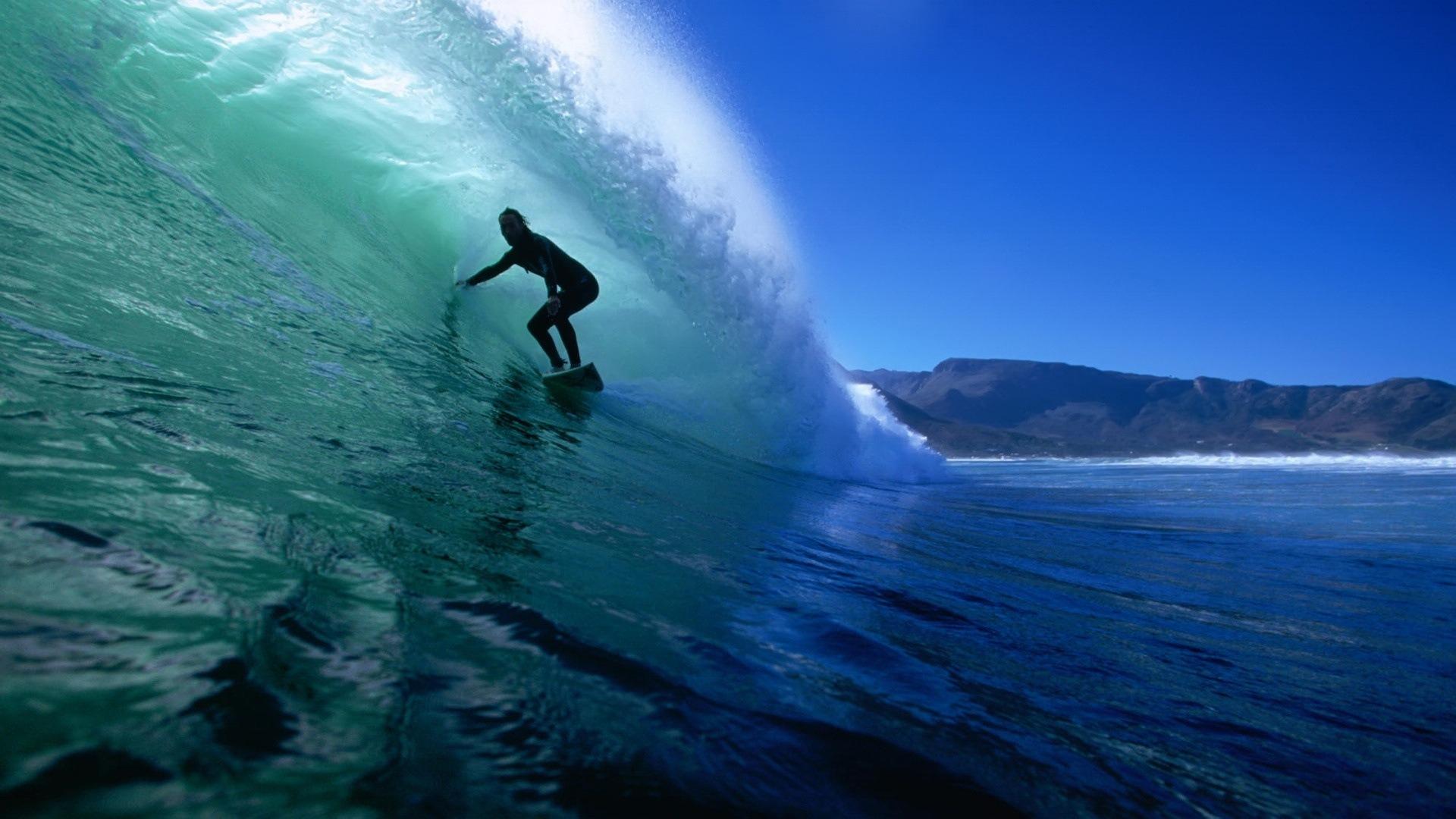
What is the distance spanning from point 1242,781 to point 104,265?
4474 millimetres

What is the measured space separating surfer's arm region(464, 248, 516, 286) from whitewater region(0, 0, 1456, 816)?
1.38 ft

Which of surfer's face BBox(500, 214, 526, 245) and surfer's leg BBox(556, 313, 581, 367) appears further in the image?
surfer's leg BBox(556, 313, 581, 367)

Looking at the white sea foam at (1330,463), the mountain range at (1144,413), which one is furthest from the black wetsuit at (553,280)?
the mountain range at (1144,413)

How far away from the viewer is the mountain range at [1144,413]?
8814 cm

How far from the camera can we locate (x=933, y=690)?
1768 mm

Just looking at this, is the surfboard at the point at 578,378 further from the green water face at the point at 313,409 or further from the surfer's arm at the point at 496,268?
the surfer's arm at the point at 496,268

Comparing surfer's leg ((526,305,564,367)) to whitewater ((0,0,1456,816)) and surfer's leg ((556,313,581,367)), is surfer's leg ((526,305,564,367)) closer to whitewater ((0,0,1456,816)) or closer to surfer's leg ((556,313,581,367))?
surfer's leg ((556,313,581,367))

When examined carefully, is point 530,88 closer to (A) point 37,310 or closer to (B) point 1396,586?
(A) point 37,310

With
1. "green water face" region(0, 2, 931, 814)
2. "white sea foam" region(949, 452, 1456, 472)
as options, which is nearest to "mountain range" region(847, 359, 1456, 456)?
"white sea foam" region(949, 452, 1456, 472)

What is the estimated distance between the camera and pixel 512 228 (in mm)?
5793

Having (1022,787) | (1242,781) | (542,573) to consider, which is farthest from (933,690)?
(542,573)

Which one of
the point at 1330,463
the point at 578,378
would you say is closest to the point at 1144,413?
the point at 1330,463

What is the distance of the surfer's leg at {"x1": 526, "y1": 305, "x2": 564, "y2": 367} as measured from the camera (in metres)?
6.11

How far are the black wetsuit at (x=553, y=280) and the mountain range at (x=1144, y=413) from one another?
7383 cm
